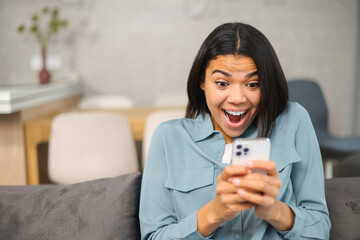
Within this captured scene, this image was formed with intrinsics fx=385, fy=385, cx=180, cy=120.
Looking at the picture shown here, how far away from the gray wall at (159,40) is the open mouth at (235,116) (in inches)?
114

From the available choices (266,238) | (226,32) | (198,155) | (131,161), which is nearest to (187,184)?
(198,155)

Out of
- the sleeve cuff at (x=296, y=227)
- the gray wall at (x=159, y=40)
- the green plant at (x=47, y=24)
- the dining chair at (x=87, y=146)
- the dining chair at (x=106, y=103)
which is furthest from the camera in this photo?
the gray wall at (x=159, y=40)

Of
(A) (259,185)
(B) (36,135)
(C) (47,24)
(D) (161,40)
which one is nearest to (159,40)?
(D) (161,40)

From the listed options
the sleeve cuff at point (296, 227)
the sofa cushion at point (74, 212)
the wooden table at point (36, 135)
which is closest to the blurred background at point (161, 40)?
the wooden table at point (36, 135)

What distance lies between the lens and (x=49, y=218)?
1.03 metres

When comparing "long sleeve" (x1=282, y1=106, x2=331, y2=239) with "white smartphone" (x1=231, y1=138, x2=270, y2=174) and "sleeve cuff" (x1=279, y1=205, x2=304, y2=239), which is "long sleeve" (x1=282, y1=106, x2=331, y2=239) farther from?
"white smartphone" (x1=231, y1=138, x2=270, y2=174)

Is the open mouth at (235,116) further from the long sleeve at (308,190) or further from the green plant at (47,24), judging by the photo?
the green plant at (47,24)

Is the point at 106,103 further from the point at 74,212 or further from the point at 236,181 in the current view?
the point at 236,181

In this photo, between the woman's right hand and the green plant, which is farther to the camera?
the green plant

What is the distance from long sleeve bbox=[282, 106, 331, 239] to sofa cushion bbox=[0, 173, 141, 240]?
1.41 ft

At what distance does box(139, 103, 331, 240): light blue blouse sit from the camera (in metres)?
0.92

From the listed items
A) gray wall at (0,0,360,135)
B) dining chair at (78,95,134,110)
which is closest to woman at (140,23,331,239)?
dining chair at (78,95,134,110)

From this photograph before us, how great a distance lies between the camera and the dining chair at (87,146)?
2092 millimetres

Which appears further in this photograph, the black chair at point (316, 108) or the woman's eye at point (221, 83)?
the black chair at point (316, 108)
